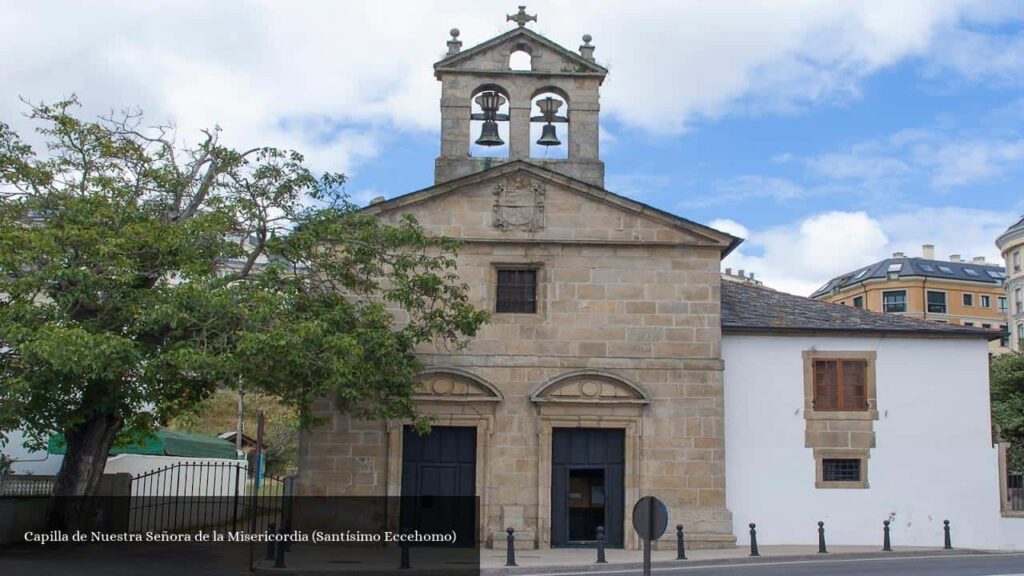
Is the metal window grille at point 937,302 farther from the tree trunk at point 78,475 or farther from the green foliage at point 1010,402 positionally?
the tree trunk at point 78,475

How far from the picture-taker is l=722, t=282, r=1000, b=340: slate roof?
23297 millimetres

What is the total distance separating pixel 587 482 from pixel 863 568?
5799 mm

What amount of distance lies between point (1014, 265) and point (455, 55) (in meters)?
60.4

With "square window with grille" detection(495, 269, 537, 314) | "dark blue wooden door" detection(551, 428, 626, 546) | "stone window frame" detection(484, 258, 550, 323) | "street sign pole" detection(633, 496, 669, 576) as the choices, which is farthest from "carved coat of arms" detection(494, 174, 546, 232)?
"street sign pole" detection(633, 496, 669, 576)

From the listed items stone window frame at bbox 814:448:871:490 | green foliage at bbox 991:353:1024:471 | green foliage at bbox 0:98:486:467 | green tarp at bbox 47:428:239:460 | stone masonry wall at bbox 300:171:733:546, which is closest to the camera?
green foliage at bbox 0:98:486:467

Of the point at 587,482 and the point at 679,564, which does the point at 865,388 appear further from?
the point at 679,564

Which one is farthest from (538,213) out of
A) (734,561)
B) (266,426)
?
(266,426)

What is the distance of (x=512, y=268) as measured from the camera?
22.6 meters

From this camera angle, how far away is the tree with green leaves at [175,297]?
16641 mm

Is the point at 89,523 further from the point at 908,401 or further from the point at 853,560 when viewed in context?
the point at 908,401

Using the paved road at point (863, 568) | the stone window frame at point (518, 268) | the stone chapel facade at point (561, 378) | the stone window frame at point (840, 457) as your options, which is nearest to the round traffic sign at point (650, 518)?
the paved road at point (863, 568)

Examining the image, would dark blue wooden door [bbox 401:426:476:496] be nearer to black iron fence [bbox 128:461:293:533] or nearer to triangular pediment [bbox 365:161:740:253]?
black iron fence [bbox 128:461:293:533]

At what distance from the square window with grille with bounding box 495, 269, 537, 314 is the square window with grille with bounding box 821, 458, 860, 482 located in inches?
274

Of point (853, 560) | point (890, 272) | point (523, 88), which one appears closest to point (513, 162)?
point (523, 88)
